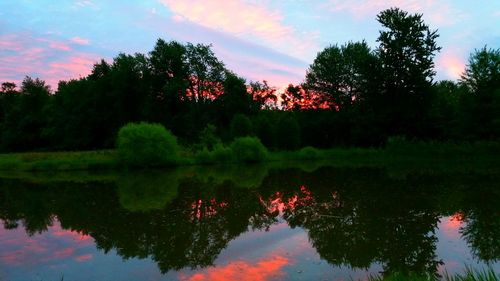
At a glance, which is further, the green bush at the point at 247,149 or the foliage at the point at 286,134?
the foliage at the point at 286,134

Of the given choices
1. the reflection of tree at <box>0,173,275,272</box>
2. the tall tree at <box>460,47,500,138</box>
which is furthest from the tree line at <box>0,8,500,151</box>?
the reflection of tree at <box>0,173,275,272</box>

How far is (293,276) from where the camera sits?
24.4 feet

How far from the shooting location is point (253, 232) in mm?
11352

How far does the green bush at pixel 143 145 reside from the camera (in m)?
32.4

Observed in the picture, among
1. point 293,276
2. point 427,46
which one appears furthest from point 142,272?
point 427,46

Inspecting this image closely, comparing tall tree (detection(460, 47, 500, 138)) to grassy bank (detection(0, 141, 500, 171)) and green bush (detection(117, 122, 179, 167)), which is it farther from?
green bush (detection(117, 122, 179, 167))

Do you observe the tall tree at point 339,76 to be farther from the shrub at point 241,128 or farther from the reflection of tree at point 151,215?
the reflection of tree at point 151,215

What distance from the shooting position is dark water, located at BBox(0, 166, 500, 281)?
8.06 m

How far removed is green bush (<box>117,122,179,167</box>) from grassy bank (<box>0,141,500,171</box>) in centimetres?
177

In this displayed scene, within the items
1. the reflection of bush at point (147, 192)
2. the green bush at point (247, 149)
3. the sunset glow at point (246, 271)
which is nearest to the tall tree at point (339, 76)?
the green bush at point (247, 149)

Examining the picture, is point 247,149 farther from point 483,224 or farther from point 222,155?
point 483,224

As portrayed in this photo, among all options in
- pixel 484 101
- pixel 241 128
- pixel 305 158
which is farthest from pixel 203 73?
pixel 484 101

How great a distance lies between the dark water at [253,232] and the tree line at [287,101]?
2527cm

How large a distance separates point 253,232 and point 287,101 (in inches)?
2495
